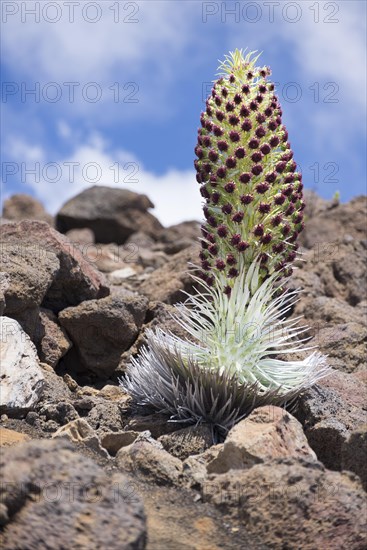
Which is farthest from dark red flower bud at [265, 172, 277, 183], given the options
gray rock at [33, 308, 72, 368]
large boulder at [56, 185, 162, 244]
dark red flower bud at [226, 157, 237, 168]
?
large boulder at [56, 185, 162, 244]

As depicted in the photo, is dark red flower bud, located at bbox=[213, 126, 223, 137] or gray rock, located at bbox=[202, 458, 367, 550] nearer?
gray rock, located at bbox=[202, 458, 367, 550]

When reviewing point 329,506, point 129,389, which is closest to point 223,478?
point 329,506

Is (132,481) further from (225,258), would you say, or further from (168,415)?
(225,258)

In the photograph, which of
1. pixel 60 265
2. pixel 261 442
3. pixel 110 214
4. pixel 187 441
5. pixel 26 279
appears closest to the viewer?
pixel 261 442

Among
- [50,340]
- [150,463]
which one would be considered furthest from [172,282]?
[150,463]

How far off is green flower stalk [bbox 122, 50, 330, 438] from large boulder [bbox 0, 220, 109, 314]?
4.75ft

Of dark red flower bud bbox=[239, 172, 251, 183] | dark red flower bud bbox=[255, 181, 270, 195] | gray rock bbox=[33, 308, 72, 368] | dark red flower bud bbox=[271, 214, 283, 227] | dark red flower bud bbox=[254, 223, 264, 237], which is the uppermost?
dark red flower bud bbox=[239, 172, 251, 183]

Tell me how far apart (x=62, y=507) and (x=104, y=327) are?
139 inches

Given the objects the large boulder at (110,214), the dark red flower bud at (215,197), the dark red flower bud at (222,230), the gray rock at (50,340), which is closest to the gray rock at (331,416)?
the dark red flower bud at (222,230)

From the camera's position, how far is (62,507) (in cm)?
328

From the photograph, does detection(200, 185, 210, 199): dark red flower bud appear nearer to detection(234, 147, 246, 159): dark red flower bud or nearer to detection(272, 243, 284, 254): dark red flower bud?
detection(234, 147, 246, 159): dark red flower bud

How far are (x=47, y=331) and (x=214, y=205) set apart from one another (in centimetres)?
176

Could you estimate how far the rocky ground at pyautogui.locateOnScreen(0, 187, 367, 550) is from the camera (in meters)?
3.35

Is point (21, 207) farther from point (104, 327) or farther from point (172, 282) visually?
point (104, 327)
